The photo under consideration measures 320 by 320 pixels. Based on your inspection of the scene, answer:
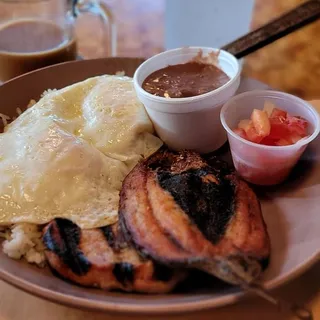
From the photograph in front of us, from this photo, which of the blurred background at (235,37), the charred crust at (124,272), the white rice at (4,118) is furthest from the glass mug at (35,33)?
the charred crust at (124,272)

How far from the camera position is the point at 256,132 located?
1492 millimetres

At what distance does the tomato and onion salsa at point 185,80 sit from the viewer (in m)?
1.59

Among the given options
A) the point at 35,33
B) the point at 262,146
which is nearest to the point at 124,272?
the point at 262,146

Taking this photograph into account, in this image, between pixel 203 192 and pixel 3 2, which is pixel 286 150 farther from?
pixel 3 2

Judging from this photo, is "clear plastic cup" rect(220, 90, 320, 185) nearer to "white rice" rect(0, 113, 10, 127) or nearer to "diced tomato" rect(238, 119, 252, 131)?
"diced tomato" rect(238, 119, 252, 131)

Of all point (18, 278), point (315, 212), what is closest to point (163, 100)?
point (315, 212)

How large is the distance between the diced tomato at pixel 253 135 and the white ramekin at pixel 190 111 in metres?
0.15

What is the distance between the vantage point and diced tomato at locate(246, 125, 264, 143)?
4.86 feet

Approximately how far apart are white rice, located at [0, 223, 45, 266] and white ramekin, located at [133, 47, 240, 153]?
562 mm

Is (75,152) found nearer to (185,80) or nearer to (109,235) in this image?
(109,235)

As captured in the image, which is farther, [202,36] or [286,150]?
[202,36]

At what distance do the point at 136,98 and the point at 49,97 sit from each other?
1.08ft

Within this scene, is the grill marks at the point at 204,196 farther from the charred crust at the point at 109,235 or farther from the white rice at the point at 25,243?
the white rice at the point at 25,243

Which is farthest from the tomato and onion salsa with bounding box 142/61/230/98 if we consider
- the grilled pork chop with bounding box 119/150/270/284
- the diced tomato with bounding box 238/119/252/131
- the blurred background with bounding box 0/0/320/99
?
the blurred background with bounding box 0/0/320/99
